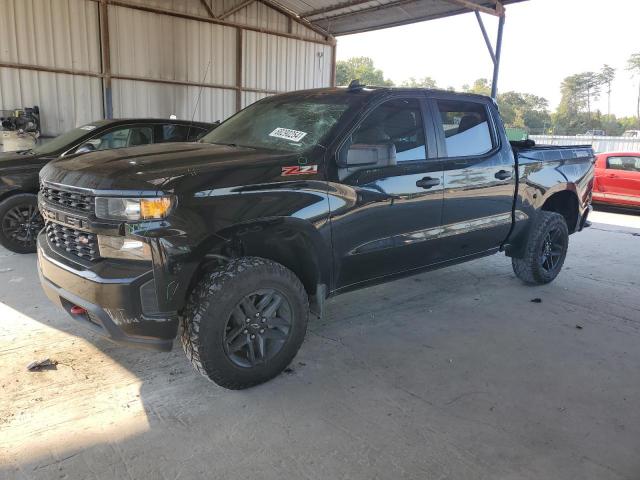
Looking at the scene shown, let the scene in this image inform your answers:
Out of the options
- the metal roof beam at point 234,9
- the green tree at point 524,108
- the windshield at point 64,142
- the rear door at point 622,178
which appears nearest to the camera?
the windshield at point 64,142

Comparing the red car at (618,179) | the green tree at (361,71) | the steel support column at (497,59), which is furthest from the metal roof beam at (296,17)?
the green tree at (361,71)

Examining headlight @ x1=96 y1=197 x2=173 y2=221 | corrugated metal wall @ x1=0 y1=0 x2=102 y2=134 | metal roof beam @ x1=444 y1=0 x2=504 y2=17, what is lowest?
headlight @ x1=96 y1=197 x2=173 y2=221

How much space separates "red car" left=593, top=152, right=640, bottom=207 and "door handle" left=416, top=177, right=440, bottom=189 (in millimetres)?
9032

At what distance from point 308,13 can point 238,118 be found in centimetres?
1234

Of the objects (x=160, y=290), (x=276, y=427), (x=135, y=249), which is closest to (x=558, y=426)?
(x=276, y=427)

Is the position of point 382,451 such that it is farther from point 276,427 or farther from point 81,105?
point 81,105

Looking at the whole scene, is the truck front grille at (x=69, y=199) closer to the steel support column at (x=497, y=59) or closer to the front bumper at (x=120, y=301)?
the front bumper at (x=120, y=301)

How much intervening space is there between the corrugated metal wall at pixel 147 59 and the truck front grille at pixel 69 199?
1004 centimetres

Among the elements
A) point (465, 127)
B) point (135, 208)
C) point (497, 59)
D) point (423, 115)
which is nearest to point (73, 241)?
point (135, 208)

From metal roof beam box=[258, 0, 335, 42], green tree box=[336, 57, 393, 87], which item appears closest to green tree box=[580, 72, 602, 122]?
green tree box=[336, 57, 393, 87]

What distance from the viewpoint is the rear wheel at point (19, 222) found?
5730mm

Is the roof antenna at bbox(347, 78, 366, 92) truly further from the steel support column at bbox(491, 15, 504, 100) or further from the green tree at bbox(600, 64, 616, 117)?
the green tree at bbox(600, 64, 616, 117)

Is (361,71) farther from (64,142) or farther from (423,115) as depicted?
(423,115)

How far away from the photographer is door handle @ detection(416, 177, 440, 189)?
3761mm
